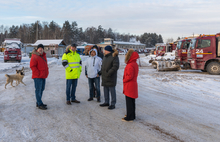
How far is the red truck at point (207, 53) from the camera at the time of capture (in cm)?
1274

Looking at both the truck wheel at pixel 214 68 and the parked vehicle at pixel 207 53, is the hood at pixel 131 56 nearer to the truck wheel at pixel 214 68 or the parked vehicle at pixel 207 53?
the parked vehicle at pixel 207 53

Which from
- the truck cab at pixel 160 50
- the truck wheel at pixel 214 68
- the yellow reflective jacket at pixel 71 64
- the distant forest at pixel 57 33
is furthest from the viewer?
the distant forest at pixel 57 33

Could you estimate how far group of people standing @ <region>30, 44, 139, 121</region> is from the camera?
4371mm

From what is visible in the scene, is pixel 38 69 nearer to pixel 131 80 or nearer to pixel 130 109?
pixel 131 80

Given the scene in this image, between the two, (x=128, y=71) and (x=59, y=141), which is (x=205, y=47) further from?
(x=59, y=141)

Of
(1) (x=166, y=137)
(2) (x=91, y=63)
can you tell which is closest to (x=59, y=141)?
(1) (x=166, y=137)

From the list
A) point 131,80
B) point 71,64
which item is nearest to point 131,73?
point 131,80

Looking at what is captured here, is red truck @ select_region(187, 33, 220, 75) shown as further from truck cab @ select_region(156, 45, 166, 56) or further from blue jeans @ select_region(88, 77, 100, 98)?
truck cab @ select_region(156, 45, 166, 56)

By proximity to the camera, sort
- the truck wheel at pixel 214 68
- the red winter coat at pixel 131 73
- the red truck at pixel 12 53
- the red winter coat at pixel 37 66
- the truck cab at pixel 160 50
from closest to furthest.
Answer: the red winter coat at pixel 131 73 < the red winter coat at pixel 37 66 < the truck wheel at pixel 214 68 < the red truck at pixel 12 53 < the truck cab at pixel 160 50

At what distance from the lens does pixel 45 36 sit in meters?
84.6

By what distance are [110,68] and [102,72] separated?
34 cm

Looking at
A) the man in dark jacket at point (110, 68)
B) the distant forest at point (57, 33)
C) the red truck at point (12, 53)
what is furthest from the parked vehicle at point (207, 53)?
the distant forest at point (57, 33)

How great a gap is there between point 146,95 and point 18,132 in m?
4.74

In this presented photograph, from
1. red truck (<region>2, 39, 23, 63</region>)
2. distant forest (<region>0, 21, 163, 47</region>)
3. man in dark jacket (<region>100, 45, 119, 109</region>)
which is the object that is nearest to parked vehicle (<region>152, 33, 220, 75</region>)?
man in dark jacket (<region>100, 45, 119, 109</region>)
